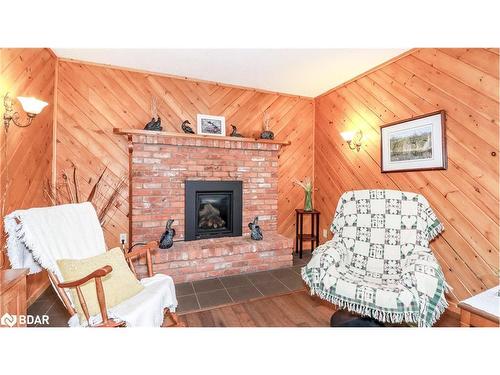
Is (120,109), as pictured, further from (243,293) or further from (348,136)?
(348,136)

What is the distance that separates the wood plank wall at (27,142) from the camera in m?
1.78

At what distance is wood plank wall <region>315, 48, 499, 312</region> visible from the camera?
1778 mm

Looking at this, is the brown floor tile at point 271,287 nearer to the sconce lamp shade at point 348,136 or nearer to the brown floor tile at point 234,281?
the brown floor tile at point 234,281

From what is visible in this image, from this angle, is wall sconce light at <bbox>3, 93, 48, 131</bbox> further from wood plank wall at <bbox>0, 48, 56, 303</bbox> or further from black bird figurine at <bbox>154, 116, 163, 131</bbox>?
black bird figurine at <bbox>154, 116, 163, 131</bbox>

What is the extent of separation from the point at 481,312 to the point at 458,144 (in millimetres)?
1433

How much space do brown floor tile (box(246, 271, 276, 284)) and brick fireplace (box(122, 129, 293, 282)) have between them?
92 mm

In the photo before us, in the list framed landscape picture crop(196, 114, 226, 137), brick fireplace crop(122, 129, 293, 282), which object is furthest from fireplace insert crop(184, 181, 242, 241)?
framed landscape picture crop(196, 114, 226, 137)

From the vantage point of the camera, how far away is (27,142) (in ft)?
6.81

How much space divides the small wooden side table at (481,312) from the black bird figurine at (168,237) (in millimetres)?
2538

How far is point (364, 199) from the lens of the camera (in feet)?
6.73

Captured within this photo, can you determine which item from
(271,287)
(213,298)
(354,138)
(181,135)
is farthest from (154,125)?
(354,138)

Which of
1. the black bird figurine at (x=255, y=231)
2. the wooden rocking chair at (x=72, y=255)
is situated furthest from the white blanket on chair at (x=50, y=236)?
the black bird figurine at (x=255, y=231)
